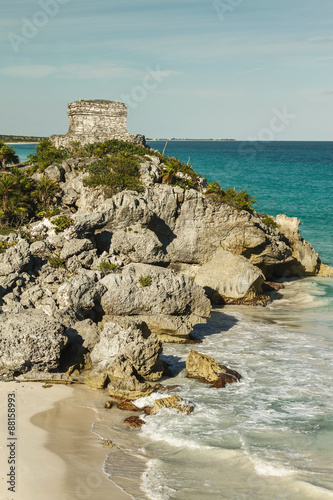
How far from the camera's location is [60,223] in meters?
22.7

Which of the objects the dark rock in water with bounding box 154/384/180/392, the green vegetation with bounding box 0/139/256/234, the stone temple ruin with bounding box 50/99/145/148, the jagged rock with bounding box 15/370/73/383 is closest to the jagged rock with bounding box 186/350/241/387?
the dark rock in water with bounding box 154/384/180/392

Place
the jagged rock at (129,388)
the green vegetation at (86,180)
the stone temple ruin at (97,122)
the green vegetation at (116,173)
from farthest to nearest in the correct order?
the stone temple ruin at (97,122)
the green vegetation at (116,173)
the green vegetation at (86,180)
the jagged rock at (129,388)

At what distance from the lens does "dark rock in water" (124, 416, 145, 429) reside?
42.8 feet

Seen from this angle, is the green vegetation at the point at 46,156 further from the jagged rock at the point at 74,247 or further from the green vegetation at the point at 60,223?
the jagged rock at the point at 74,247

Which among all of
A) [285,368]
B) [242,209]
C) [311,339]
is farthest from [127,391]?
[242,209]

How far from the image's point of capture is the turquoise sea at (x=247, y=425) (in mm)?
10719

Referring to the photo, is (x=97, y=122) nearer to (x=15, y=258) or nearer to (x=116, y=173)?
(x=116, y=173)

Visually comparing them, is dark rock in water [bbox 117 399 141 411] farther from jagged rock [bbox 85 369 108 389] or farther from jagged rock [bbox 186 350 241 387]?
jagged rock [bbox 186 350 241 387]

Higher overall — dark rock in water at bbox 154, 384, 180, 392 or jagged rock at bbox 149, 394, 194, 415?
dark rock in water at bbox 154, 384, 180, 392

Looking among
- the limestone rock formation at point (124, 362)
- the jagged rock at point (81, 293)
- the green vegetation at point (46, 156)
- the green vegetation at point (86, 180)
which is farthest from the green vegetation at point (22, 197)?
the limestone rock formation at point (124, 362)

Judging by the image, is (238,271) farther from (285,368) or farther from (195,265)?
(285,368)

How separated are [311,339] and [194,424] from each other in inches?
317

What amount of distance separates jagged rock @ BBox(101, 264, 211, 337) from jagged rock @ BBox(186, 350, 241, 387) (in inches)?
110

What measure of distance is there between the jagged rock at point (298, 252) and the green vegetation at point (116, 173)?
962cm
